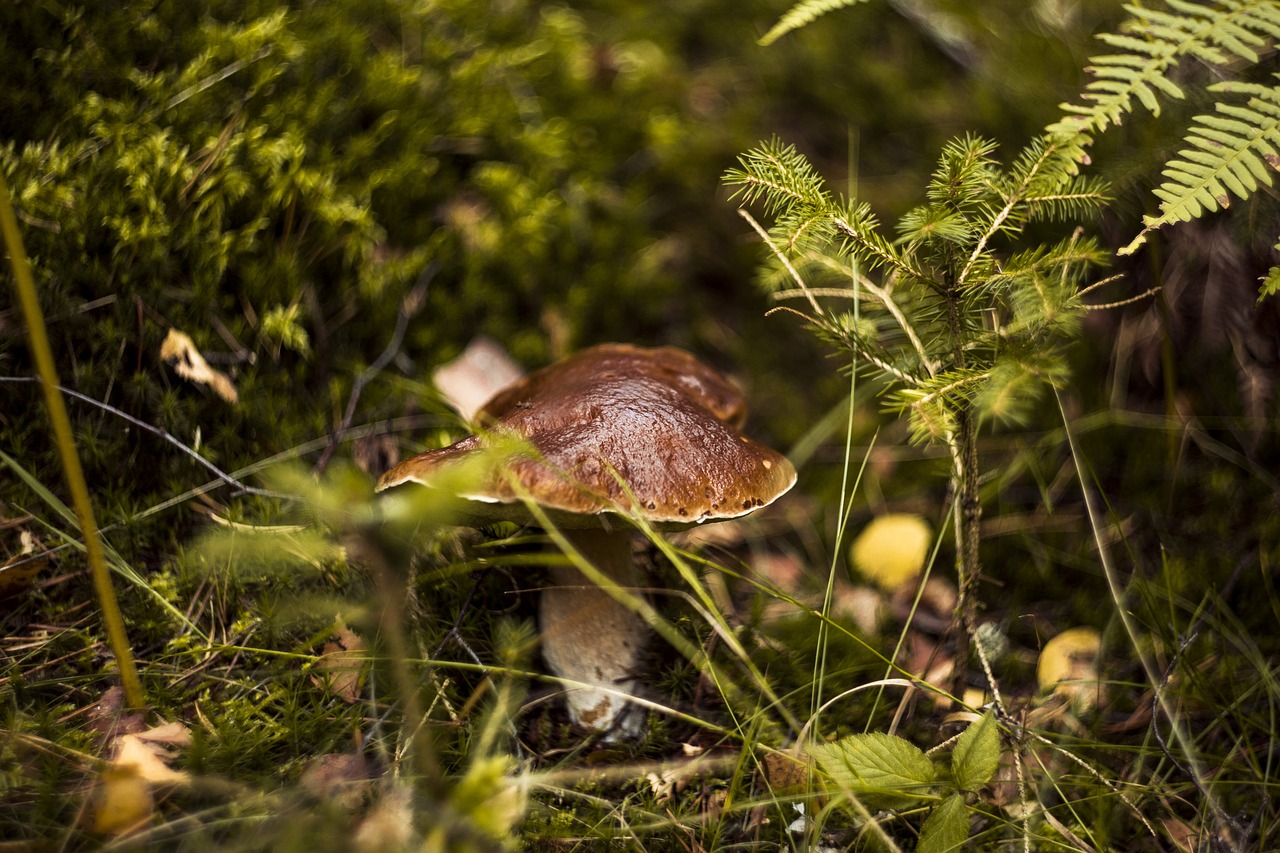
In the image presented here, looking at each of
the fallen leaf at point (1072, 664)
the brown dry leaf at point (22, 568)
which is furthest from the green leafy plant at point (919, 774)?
the brown dry leaf at point (22, 568)

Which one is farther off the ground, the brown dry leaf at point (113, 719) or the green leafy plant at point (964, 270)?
the green leafy plant at point (964, 270)

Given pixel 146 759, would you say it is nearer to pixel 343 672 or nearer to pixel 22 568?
pixel 343 672

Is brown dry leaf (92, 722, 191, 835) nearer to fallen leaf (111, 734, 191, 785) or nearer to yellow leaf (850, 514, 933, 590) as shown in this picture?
fallen leaf (111, 734, 191, 785)

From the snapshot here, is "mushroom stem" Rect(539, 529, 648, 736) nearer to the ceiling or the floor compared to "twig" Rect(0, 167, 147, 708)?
nearer to the floor

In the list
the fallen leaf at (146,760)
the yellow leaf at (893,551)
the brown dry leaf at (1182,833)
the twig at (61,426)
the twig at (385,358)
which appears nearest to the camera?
the twig at (61,426)

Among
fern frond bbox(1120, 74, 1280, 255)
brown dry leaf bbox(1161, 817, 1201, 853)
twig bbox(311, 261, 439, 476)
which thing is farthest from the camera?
twig bbox(311, 261, 439, 476)

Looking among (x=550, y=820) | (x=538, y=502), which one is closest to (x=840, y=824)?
(x=550, y=820)

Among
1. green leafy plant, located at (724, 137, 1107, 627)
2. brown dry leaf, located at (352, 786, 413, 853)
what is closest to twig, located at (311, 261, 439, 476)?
brown dry leaf, located at (352, 786, 413, 853)

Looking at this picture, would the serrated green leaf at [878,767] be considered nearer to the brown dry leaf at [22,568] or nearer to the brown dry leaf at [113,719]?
the brown dry leaf at [113,719]
